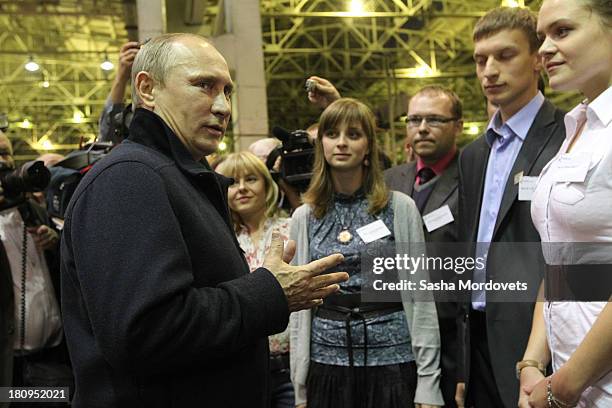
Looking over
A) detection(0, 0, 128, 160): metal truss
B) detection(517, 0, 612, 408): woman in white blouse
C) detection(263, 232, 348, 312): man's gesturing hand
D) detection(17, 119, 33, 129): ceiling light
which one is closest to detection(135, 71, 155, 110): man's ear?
detection(263, 232, 348, 312): man's gesturing hand

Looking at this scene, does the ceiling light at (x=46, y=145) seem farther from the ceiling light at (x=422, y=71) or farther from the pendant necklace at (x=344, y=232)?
the pendant necklace at (x=344, y=232)

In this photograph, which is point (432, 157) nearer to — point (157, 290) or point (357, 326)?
point (357, 326)

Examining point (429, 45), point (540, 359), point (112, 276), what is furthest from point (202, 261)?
point (429, 45)

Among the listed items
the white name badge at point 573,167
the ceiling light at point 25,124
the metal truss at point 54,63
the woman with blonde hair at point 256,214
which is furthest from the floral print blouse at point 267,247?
the ceiling light at point 25,124

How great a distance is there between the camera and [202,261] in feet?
3.75

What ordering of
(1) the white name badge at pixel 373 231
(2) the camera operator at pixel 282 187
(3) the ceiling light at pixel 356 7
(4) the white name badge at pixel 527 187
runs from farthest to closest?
(3) the ceiling light at pixel 356 7, (2) the camera operator at pixel 282 187, (1) the white name badge at pixel 373 231, (4) the white name badge at pixel 527 187

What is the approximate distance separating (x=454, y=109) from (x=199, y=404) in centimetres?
184

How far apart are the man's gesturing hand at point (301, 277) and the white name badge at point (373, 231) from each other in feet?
2.44

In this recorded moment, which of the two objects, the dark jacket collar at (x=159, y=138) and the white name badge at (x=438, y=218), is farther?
the white name badge at (x=438, y=218)

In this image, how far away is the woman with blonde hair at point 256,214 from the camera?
2309 millimetres

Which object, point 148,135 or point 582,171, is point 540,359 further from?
point 148,135

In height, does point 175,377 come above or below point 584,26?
below

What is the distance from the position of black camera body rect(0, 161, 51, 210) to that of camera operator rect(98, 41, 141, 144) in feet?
0.87

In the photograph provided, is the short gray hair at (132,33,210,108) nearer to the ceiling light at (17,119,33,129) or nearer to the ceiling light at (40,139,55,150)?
the ceiling light at (17,119,33,129)
